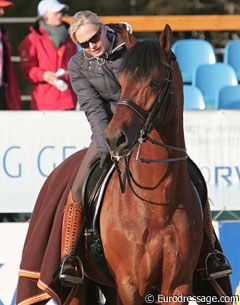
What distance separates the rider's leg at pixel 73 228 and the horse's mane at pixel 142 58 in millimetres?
1193

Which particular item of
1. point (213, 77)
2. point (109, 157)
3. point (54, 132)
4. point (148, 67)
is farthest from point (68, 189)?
point (213, 77)

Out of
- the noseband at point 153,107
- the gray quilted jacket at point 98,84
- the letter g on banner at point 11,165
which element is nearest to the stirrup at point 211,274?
the gray quilted jacket at point 98,84

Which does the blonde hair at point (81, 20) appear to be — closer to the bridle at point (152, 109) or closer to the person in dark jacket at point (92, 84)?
the person in dark jacket at point (92, 84)

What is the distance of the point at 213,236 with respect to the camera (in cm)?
703

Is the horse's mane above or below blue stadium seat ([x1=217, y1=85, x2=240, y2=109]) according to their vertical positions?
above

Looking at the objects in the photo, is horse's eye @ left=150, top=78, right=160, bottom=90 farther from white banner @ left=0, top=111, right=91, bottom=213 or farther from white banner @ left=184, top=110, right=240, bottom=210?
white banner @ left=0, top=111, right=91, bottom=213

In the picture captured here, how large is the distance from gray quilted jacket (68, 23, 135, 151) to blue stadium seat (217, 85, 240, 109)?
422cm

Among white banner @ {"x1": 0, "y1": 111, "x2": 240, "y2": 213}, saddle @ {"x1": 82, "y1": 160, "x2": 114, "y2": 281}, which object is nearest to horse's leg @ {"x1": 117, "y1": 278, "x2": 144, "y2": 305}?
saddle @ {"x1": 82, "y1": 160, "x2": 114, "y2": 281}

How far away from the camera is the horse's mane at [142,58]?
5961mm

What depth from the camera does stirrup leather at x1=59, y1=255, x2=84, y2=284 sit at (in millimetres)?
6938

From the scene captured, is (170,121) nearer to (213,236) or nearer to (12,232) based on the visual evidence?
(213,236)

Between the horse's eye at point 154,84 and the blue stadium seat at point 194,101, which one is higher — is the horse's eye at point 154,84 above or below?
above

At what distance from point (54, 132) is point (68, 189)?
2.30 meters

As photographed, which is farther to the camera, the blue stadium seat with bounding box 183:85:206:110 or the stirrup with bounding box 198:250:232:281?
the blue stadium seat with bounding box 183:85:206:110
